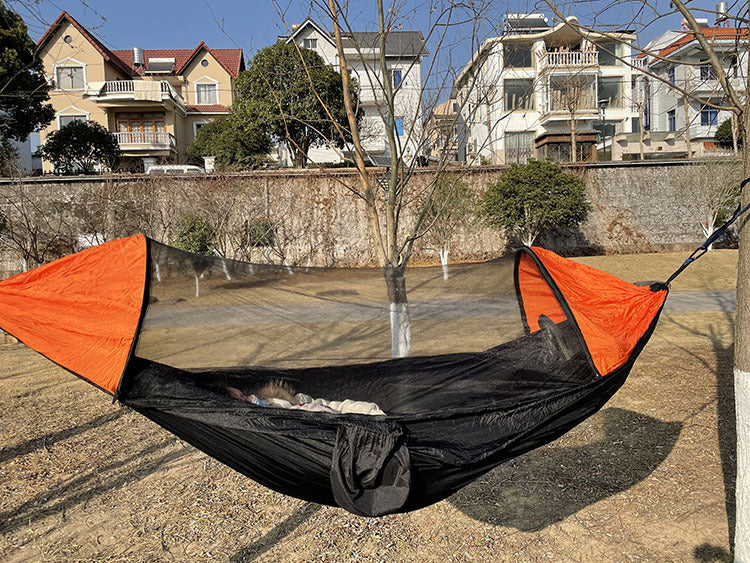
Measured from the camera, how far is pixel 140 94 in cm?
1722

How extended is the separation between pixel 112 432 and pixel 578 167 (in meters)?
10.7

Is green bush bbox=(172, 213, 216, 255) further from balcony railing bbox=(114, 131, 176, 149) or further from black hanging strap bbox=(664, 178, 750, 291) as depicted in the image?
balcony railing bbox=(114, 131, 176, 149)

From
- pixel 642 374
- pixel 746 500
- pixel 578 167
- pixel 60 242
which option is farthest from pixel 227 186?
pixel 746 500

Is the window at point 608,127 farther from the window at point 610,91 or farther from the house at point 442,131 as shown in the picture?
the house at point 442,131

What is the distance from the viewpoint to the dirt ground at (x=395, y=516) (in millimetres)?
2195

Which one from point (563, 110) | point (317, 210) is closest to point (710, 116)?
point (563, 110)

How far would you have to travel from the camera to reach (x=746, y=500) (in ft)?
6.22

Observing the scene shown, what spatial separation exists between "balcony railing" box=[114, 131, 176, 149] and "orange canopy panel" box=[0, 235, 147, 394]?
53.9ft

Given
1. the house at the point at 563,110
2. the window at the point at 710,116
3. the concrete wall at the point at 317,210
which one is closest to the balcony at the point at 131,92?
the concrete wall at the point at 317,210

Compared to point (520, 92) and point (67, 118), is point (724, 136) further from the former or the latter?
point (67, 118)

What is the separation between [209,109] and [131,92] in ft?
9.66

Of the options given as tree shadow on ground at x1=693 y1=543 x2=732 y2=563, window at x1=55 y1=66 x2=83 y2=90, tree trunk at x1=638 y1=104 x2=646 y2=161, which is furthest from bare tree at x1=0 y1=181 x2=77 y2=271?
tree shadow on ground at x1=693 y1=543 x2=732 y2=563

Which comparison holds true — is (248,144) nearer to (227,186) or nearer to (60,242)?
(227,186)

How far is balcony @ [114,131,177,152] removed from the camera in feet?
56.6
